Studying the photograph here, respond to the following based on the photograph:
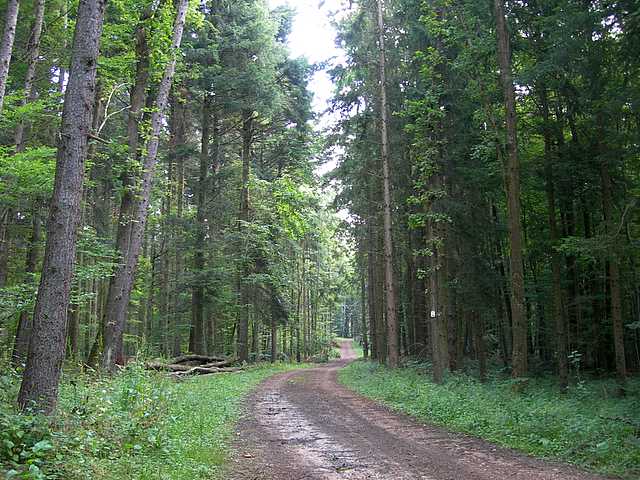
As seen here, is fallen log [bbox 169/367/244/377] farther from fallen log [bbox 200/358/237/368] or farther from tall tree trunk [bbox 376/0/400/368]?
tall tree trunk [bbox 376/0/400/368]

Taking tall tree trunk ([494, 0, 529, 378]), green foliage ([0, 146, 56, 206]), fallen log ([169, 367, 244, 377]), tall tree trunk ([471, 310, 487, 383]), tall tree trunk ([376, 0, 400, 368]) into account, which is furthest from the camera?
tall tree trunk ([376, 0, 400, 368])

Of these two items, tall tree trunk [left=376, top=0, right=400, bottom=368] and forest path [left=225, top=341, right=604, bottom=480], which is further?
tall tree trunk [left=376, top=0, right=400, bottom=368]

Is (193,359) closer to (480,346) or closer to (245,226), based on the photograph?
(245,226)

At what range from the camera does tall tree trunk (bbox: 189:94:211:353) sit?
22953 mm

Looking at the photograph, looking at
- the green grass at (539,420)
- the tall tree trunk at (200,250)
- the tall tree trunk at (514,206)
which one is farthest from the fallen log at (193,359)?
the tall tree trunk at (514,206)

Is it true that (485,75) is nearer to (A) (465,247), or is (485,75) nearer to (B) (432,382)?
(A) (465,247)

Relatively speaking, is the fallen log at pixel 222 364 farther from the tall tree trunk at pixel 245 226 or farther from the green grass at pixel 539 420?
the green grass at pixel 539 420

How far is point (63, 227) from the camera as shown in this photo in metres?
6.37

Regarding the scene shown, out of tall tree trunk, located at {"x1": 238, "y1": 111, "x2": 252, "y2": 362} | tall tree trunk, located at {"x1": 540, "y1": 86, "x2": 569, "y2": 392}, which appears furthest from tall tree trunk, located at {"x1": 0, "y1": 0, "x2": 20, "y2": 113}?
tall tree trunk, located at {"x1": 238, "y1": 111, "x2": 252, "y2": 362}

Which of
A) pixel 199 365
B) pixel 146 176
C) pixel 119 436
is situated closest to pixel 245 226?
pixel 199 365

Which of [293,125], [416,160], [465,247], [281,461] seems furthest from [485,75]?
[293,125]

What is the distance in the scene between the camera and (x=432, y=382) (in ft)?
51.0

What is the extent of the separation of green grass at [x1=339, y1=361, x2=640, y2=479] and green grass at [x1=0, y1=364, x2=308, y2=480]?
471cm

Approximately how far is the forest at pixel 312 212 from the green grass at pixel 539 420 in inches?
2.6
